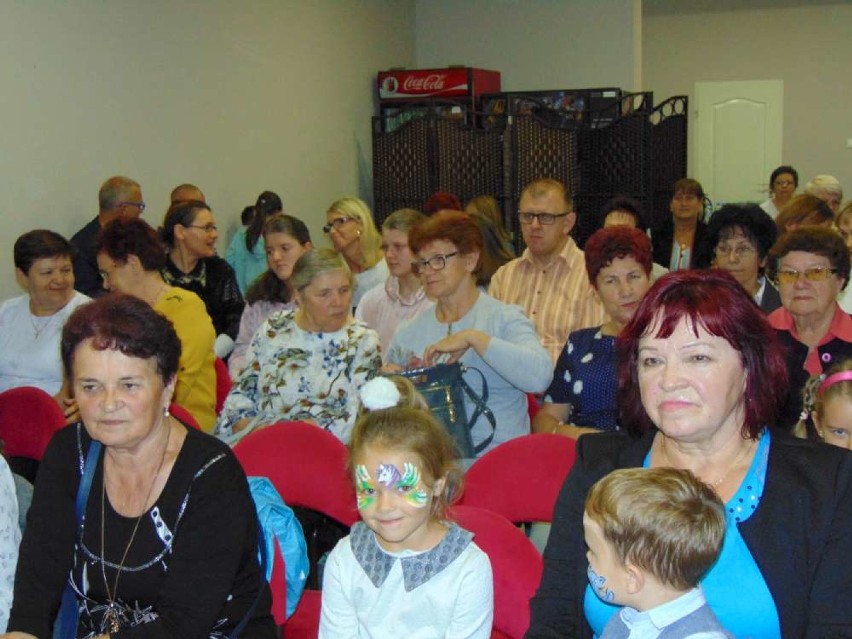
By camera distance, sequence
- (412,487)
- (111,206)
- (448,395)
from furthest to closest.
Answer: (111,206), (448,395), (412,487)

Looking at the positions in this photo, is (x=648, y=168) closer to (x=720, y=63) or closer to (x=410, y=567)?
(x=720, y=63)

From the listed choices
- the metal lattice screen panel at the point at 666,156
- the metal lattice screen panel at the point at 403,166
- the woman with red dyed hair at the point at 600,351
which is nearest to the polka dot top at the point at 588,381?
the woman with red dyed hair at the point at 600,351

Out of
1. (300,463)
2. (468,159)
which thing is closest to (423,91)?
(468,159)

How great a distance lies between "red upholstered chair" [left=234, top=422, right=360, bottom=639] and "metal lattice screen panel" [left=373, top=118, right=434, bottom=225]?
22.5ft

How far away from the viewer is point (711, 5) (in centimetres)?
1391

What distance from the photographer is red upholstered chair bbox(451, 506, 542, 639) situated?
7.95ft

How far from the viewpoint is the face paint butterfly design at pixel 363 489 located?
93.9 inches

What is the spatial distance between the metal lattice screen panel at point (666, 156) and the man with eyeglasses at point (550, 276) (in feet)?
16.3

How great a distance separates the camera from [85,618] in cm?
250

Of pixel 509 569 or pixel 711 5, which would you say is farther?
pixel 711 5

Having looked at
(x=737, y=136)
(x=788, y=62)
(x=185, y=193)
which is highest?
(x=788, y=62)

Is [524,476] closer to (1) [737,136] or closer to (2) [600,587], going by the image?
(2) [600,587]

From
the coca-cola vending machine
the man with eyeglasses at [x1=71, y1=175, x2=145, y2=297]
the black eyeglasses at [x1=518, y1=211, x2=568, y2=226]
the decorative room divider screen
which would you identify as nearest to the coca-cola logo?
the coca-cola vending machine

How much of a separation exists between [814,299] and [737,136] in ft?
37.8
